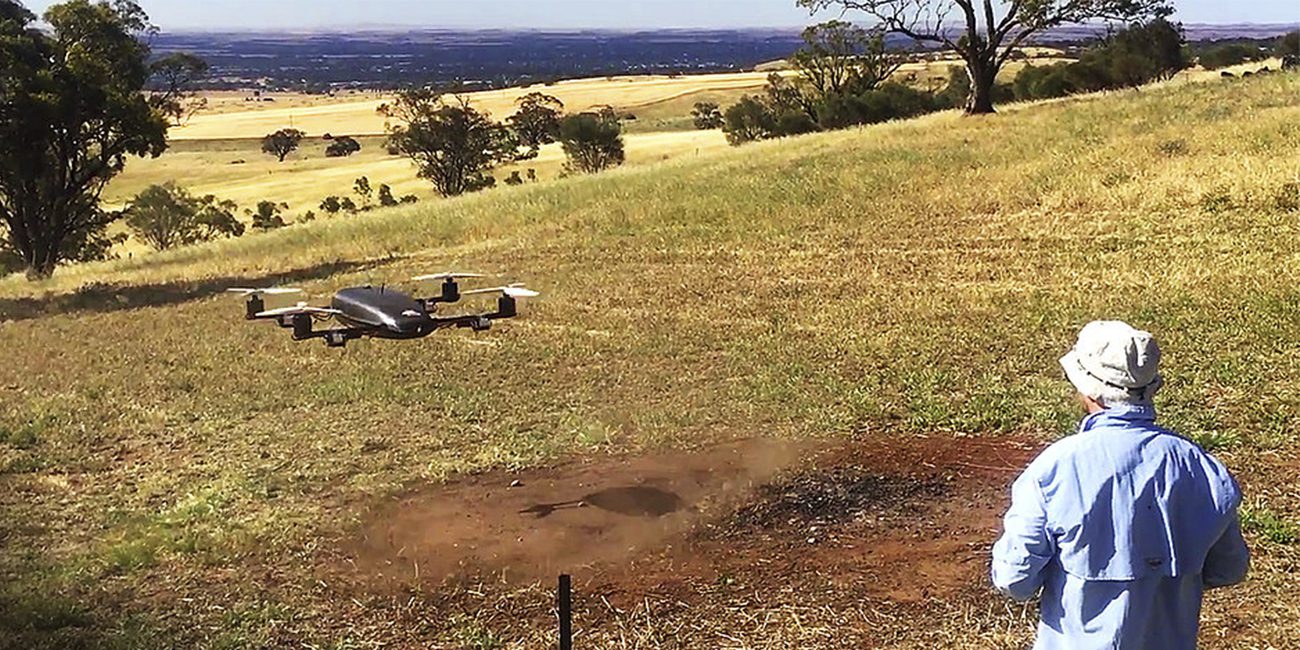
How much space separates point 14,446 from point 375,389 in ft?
10.5

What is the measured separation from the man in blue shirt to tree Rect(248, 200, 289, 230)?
42.0 m

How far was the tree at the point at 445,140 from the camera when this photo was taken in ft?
154

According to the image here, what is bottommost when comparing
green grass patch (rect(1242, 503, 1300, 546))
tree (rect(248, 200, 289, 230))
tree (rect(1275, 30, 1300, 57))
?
tree (rect(248, 200, 289, 230))

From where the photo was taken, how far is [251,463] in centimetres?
942

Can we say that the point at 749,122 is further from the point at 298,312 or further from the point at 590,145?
the point at 298,312

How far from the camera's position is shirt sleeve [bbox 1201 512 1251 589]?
3236mm

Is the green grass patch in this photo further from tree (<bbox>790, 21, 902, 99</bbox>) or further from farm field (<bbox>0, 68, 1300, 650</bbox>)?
tree (<bbox>790, 21, 902, 99</bbox>)

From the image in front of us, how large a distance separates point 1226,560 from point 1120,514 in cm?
42

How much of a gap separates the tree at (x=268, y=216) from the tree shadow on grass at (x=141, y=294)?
2281cm

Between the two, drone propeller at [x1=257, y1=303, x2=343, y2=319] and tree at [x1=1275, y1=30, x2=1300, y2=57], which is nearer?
drone propeller at [x1=257, y1=303, x2=343, y2=319]

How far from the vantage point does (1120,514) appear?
10.2ft

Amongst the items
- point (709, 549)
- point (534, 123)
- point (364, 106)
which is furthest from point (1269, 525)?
point (364, 106)

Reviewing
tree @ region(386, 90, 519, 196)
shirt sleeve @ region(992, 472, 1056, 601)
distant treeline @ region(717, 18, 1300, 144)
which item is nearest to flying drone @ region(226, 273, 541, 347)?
shirt sleeve @ region(992, 472, 1056, 601)

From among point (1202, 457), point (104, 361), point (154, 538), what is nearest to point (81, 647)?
point (154, 538)
